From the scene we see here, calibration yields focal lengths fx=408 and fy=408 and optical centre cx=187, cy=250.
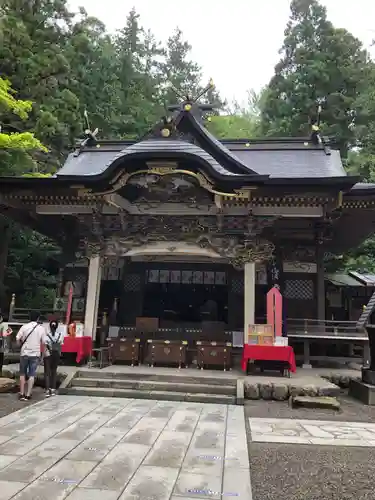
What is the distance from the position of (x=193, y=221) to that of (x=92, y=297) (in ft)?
10.5

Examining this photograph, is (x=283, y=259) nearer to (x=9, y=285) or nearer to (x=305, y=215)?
(x=305, y=215)

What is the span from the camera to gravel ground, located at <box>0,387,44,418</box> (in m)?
6.06

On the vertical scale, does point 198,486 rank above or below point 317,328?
below

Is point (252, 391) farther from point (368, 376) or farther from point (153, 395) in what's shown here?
point (368, 376)

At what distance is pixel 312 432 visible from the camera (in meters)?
5.42

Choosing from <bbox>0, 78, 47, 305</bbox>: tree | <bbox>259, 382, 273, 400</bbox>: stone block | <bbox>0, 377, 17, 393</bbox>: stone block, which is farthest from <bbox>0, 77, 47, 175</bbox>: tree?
<bbox>259, 382, 273, 400</bbox>: stone block

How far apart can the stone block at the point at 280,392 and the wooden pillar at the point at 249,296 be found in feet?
6.44

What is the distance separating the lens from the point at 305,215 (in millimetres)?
10016

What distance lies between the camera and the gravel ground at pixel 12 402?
6.06 meters

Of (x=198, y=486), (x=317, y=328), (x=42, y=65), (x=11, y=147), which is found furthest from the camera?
(x=42, y=65)

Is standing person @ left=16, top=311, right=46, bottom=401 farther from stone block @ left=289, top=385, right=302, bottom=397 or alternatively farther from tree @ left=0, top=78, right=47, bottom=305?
tree @ left=0, top=78, right=47, bottom=305

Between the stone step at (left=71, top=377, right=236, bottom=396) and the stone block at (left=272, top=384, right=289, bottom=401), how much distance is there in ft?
2.48

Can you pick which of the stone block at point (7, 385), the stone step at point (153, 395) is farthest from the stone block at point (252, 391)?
the stone block at point (7, 385)

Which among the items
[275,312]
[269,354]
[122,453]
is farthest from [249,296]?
[122,453]
